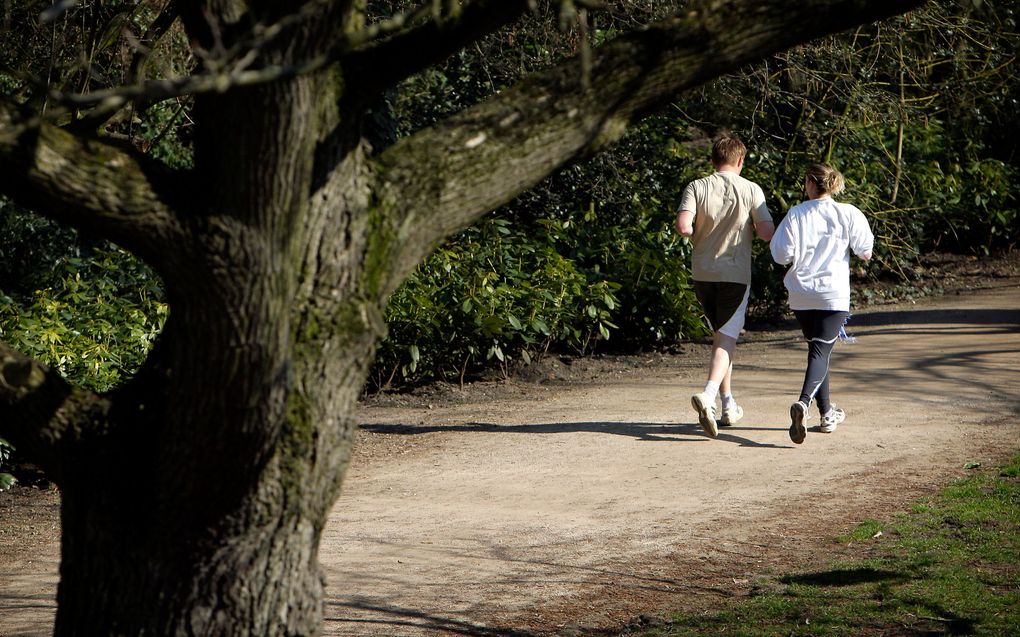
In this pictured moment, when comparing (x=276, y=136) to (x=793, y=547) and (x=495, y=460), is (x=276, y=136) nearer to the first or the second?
(x=793, y=547)

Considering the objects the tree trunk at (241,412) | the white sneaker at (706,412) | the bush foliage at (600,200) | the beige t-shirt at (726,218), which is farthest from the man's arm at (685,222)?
the tree trunk at (241,412)

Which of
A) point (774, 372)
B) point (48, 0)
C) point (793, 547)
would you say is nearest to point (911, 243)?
point (774, 372)

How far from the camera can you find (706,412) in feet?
24.9

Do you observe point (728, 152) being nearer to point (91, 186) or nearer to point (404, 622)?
point (404, 622)

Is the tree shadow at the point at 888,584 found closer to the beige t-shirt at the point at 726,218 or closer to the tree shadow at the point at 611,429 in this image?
the tree shadow at the point at 611,429

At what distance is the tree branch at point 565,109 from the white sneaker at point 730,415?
5.03 m

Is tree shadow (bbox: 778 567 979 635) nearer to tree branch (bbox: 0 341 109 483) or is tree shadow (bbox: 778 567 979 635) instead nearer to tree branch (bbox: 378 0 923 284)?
tree branch (bbox: 378 0 923 284)

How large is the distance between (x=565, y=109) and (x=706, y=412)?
464 centimetres

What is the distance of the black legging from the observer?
Answer: 745 cm

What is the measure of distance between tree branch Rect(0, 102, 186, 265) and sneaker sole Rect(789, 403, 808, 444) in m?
5.03

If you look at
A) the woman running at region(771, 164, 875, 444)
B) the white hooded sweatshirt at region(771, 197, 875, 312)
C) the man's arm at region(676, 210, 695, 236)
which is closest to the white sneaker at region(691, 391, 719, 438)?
the woman running at region(771, 164, 875, 444)

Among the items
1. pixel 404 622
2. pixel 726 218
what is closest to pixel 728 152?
pixel 726 218

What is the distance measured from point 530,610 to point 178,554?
2.07 meters

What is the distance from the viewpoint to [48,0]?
9430 mm
